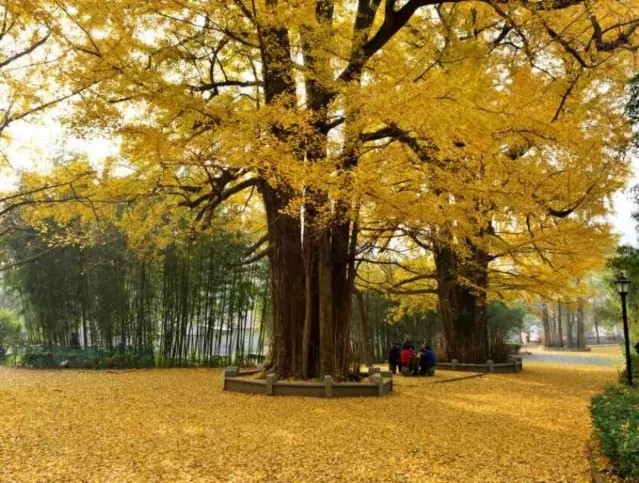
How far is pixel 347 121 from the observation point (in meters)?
6.87

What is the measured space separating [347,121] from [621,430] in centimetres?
469

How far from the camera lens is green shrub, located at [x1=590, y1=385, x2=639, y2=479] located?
3094 millimetres

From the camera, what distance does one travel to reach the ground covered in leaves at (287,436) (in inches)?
149

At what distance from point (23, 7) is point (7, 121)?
2.50m

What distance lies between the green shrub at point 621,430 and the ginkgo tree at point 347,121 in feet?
9.30

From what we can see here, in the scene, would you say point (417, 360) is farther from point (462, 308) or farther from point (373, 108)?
point (373, 108)

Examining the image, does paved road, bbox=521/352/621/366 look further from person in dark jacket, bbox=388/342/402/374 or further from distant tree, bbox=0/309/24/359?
distant tree, bbox=0/309/24/359

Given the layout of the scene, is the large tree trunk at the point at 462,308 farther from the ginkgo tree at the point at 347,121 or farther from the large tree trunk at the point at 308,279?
the large tree trunk at the point at 308,279

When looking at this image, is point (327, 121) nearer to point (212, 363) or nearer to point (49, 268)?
point (212, 363)

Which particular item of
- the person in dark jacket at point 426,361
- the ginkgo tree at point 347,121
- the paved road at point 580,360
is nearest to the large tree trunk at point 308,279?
the ginkgo tree at point 347,121

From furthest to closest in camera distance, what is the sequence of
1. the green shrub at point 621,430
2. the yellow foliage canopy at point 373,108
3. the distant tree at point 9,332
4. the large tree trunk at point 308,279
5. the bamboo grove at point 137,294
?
the distant tree at point 9,332 < the bamboo grove at point 137,294 < the large tree trunk at point 308,279 < the yellow foliage canopy at point 373,108 < the green shrub at point 621,430

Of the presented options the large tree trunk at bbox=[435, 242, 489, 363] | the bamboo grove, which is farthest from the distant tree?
the large tree trunk at bbox=[435, 242, 489, 363]

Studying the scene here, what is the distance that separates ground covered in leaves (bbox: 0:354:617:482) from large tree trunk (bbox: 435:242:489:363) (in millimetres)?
4349

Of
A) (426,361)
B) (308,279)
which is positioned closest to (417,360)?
(426,361)
